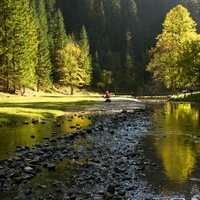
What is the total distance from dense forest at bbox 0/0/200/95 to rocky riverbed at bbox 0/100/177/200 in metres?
39.2

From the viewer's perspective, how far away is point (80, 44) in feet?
349

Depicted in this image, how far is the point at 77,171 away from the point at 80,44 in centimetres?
9973

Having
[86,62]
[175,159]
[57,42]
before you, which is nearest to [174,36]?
[86,62]

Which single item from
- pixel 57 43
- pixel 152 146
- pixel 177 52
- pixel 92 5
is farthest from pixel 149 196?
pixel 92 5

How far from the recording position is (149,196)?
749 centimetres

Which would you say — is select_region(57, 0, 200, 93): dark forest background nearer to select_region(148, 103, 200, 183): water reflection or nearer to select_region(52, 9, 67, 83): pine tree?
select_region(52, 9, 67, 83): pine tree

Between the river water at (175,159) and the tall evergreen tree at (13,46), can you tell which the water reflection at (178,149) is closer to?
the river water at (175,159)

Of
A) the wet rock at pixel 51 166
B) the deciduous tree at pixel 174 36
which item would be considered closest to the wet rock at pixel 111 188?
the wet rock at pixel 51 166

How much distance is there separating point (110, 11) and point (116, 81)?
65993mm

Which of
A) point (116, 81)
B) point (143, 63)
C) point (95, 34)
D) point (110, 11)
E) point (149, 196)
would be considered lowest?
point (149, 196)

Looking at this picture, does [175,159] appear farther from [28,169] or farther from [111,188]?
[28,169]

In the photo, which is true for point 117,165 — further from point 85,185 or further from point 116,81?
point 116,81

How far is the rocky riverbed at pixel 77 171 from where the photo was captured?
764 centimetres

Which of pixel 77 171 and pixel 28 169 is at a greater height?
pixel 28 169
